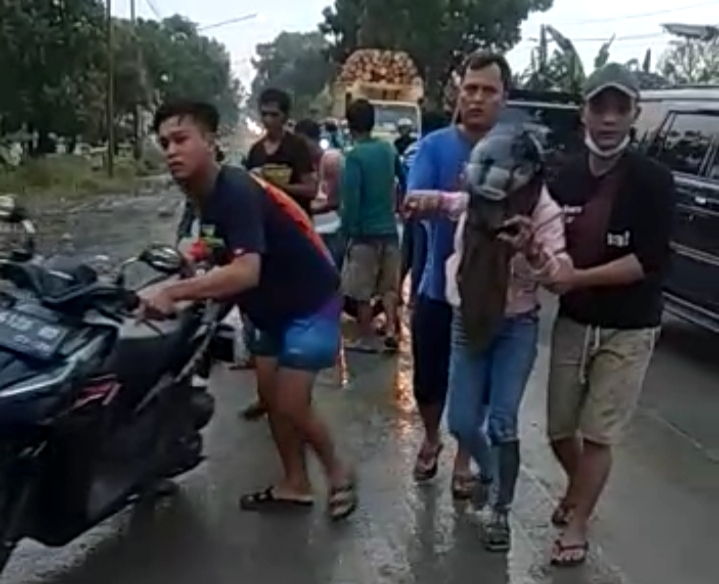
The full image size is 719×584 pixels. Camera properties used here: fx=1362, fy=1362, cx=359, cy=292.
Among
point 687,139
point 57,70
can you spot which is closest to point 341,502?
point 687,139

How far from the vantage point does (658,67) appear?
4197 cm

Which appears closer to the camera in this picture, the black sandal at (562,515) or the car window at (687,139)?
the black sandal at (562,515)

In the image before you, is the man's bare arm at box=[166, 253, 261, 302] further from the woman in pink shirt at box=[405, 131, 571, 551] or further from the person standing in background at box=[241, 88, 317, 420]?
the person standing in background at box=[241, 88, 317, 420]

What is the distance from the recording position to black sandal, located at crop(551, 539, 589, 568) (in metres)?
5.21

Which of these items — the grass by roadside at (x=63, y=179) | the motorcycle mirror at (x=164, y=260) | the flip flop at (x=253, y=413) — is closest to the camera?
the motorcycle mirror at (x=164, y=260)

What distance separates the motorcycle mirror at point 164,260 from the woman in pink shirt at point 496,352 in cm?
A: 96

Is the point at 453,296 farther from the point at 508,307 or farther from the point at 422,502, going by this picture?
the point at 422,502

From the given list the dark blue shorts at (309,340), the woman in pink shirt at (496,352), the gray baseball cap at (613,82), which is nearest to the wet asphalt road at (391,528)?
the woman in pink shirt at (496,352)

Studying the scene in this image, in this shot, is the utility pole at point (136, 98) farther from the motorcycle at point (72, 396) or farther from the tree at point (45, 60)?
the motorcycle at point (72, 396)

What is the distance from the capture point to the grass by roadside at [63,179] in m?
34.8

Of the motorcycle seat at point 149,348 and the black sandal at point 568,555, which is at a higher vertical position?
the motorcycle seat at point 149,348

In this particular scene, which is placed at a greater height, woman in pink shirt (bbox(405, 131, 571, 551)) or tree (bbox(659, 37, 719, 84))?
woman in pink shirt (bbox(405, 131, 571, 551))

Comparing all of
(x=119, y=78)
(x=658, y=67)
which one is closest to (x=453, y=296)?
(x=658, y=67)

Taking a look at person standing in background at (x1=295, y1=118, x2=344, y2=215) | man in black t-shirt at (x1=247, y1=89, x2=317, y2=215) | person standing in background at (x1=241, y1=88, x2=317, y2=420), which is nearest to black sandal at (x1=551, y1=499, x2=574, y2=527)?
person standing in background at (x1=241, y1=88, x2=317, y2=420)
